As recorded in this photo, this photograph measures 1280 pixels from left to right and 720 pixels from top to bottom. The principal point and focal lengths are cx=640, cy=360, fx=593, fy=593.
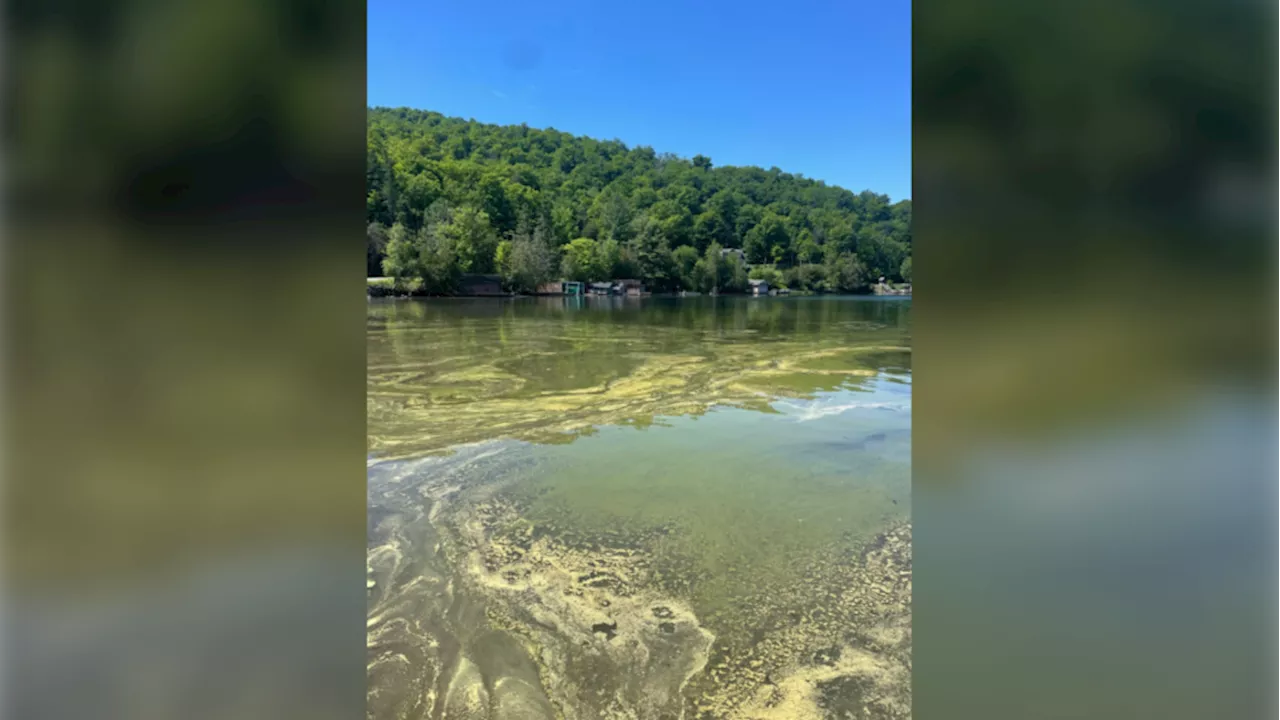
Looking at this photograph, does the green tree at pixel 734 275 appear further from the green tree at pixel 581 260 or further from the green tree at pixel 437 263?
the green tree at pixel 437 263

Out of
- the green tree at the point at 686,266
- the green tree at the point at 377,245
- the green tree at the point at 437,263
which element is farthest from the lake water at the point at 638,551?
the green tree at the point at 686,266

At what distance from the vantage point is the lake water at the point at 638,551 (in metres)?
1.90

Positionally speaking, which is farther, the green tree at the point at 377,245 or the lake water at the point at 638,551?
the green tree at the point at 377,245

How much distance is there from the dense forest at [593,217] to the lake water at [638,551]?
83.7ft
